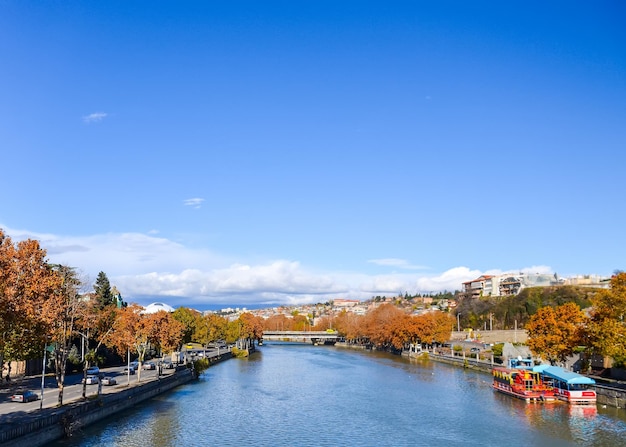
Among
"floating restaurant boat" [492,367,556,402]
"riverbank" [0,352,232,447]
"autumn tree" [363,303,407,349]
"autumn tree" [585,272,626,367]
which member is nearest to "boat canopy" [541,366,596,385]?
"floating restaurant boat" [492,367,556,402]

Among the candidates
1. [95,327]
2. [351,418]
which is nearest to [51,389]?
[95,327]

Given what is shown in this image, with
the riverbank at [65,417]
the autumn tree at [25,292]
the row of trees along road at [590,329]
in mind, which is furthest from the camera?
the row of trees along road at [590,329]

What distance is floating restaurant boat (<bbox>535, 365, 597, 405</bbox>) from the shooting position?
59125mm

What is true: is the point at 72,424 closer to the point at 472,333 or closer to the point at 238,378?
the point at 238,378

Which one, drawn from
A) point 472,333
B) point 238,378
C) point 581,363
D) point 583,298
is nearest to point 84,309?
point 238,378

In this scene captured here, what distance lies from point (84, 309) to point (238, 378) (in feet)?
142

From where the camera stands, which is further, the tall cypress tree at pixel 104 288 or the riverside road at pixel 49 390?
the tall cypress tree at pixel 104 288

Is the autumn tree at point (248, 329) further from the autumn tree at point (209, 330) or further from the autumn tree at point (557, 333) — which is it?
the autumn tree at point (557, 333)

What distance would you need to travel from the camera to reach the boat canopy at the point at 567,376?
60250mm

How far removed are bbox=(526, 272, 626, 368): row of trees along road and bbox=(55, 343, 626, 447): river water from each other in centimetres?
689

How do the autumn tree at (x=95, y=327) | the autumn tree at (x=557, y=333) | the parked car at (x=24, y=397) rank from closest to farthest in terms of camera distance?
the parked car at (x=24, y=397) < the autumn tree at (x=95, y=327) < the autumn tree at (x=557, y=333)

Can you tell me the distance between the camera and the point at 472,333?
151625 mm

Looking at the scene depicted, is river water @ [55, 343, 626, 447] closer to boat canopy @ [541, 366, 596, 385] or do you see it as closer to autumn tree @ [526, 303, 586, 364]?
boat canopy @ [541, 366, 596, 385]

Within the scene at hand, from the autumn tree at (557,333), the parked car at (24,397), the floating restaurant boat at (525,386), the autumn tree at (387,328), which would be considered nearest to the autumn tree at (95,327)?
the parked car at (24,397)
